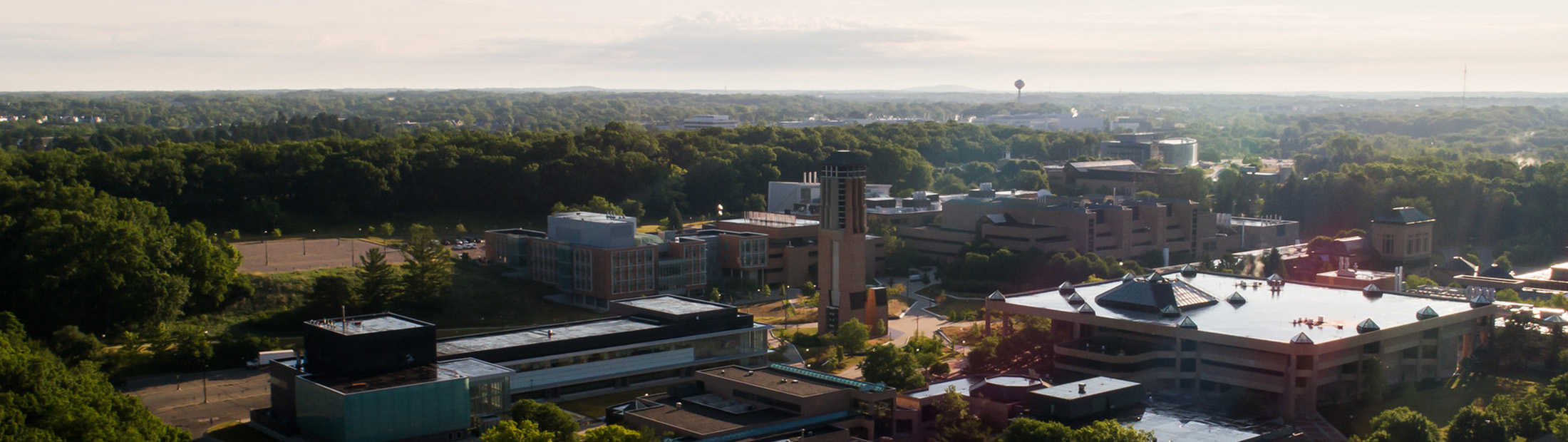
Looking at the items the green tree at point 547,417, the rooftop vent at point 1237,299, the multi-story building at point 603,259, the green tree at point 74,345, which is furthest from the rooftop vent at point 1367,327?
the green tree at point 74,345

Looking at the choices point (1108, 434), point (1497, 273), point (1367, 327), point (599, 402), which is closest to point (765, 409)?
point (599, 402)

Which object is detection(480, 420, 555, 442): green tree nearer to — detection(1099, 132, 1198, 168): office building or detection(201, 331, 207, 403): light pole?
detection(201, 331, 207, 403): light pole

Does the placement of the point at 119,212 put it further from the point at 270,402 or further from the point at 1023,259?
the point at 1023,259

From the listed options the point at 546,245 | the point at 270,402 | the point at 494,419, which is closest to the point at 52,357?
the point at 270,402

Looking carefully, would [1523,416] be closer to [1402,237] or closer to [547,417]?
[547,417]

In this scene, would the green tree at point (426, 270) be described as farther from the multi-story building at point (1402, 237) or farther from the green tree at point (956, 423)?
the multi-story building at point (1402, 237)

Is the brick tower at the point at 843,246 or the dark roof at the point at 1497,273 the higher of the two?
the brick tower at the point at 843,246

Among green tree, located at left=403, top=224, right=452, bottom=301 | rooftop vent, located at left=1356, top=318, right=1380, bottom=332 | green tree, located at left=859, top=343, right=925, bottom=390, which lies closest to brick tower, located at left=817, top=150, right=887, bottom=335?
green tree, located at left=859, top=343, right=925, bottom=390
